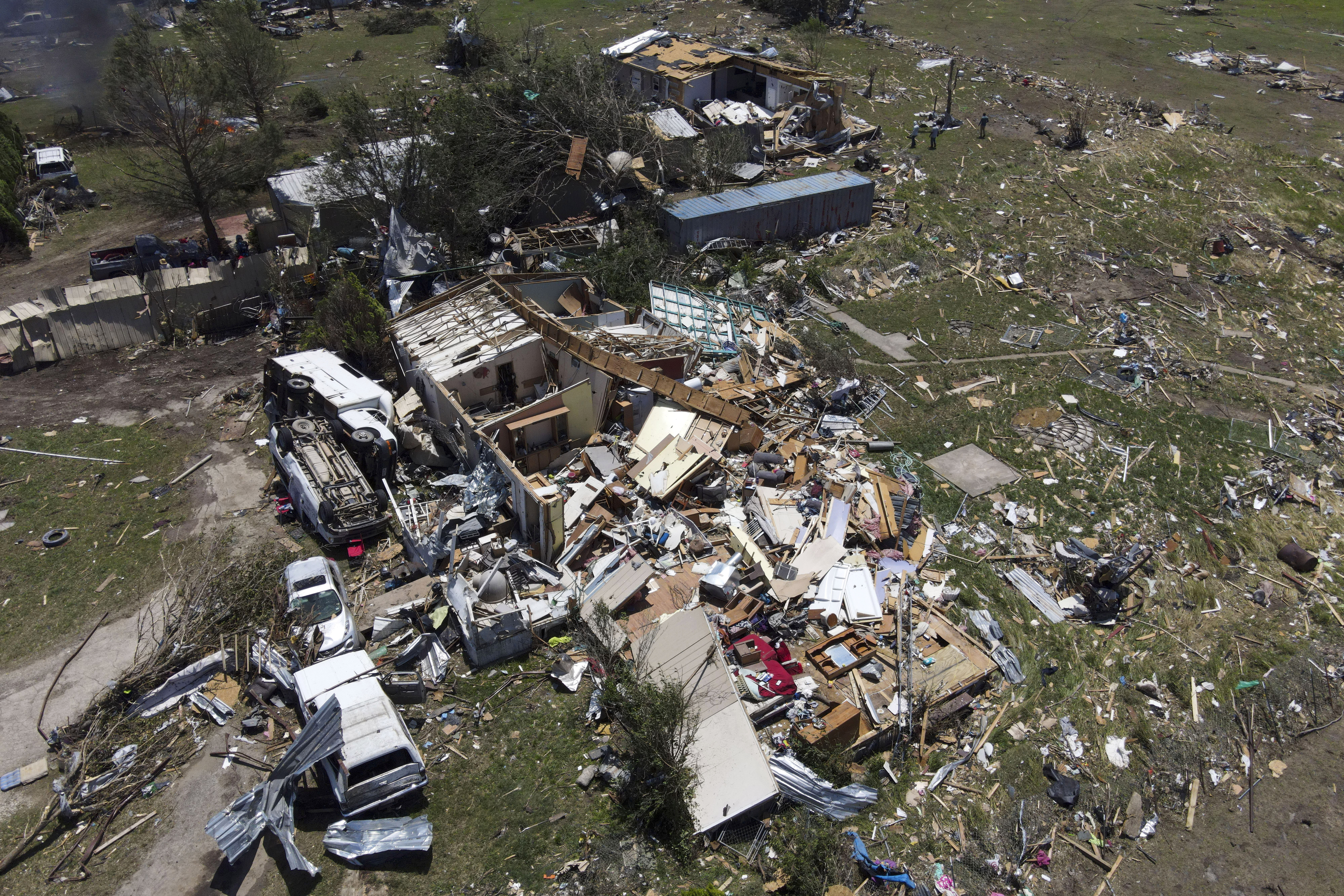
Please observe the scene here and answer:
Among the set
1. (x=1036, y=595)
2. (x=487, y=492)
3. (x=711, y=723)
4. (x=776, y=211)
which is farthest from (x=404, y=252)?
(x=1036, y=595)

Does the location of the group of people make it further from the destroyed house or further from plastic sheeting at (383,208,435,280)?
plastic sheeting at (383,208,435,280)

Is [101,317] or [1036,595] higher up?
[101,317]

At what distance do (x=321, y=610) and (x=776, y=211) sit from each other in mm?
16592

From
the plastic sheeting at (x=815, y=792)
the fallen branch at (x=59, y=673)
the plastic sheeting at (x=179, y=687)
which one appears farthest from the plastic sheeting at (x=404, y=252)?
the plastic sheeting at (x=815, y=792)

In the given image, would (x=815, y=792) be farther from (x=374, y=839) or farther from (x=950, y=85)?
(x=950, y=85)

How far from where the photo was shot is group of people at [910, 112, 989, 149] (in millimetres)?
28562

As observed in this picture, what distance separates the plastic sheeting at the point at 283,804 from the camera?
348 inches

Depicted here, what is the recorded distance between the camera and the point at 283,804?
9.19 m

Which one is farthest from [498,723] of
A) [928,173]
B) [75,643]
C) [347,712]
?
[928,173]

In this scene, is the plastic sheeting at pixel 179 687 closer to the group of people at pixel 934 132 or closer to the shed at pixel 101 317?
the shed at pixel 101 317

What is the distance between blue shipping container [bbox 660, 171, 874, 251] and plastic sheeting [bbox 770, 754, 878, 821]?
15315 millimetres

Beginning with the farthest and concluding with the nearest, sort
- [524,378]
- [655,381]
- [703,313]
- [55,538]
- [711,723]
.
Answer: [703,313]
[524,378]
[655,381]
[55,538]
[711,723]

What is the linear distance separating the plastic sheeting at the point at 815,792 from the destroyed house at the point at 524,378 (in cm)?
535

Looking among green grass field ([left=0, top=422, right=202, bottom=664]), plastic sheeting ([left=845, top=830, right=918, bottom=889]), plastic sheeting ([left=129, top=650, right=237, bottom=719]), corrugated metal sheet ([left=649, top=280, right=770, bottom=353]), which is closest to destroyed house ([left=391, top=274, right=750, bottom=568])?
corrugated metal sheet ([left=649, top=280, right=770, bottom=353])
